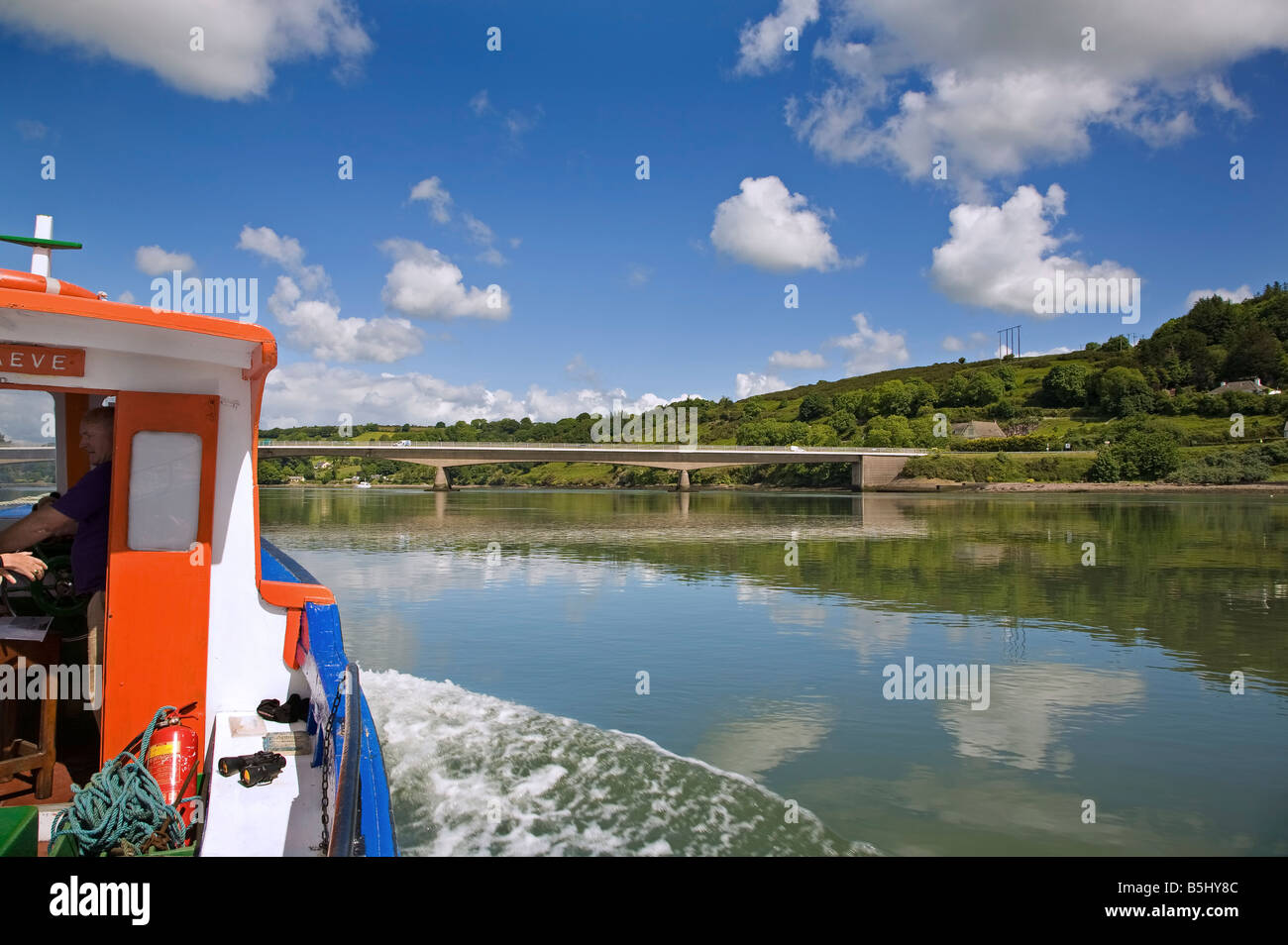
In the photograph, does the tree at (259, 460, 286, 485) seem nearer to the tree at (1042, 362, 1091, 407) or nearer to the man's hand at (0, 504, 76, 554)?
the tree at (1042, 362, 1091, 407)

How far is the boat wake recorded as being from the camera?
6.78 metres

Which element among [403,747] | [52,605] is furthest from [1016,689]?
[52,605]

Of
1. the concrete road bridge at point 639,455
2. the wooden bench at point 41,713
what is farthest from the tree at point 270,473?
the wooden bench at point 41,713

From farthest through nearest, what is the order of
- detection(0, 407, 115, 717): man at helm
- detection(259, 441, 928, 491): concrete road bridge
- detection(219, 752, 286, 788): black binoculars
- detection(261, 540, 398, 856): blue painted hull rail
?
1. detection(259, 441, 928, 491): concrete road bridge
2. detection(0, 407, 115, 717): man at helm
3. detection(219, 752, 286, 788): black binoculars
4. detection(261, 540, 398, 856): blue painted hull rail

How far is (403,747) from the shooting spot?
29.7 ft

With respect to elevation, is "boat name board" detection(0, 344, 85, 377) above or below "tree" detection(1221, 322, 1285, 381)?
below

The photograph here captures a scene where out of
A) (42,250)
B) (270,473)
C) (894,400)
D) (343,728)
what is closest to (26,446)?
(42,250)

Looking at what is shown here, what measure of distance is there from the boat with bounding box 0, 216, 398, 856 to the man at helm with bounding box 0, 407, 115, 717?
104 millimetres

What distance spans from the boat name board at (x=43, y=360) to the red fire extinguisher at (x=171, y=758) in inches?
91.2

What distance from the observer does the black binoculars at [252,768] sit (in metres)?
4.90

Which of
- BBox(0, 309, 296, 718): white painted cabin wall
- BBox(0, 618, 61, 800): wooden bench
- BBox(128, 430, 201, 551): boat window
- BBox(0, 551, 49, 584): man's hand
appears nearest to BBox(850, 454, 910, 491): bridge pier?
BBox(0, 309, 296, 718): white painted cabin wall

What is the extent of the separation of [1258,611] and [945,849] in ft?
47.0

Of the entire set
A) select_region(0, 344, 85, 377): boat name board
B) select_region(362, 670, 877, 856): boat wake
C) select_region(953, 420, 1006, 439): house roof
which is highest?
select_region(953, 420, 1006, 439): house roof
